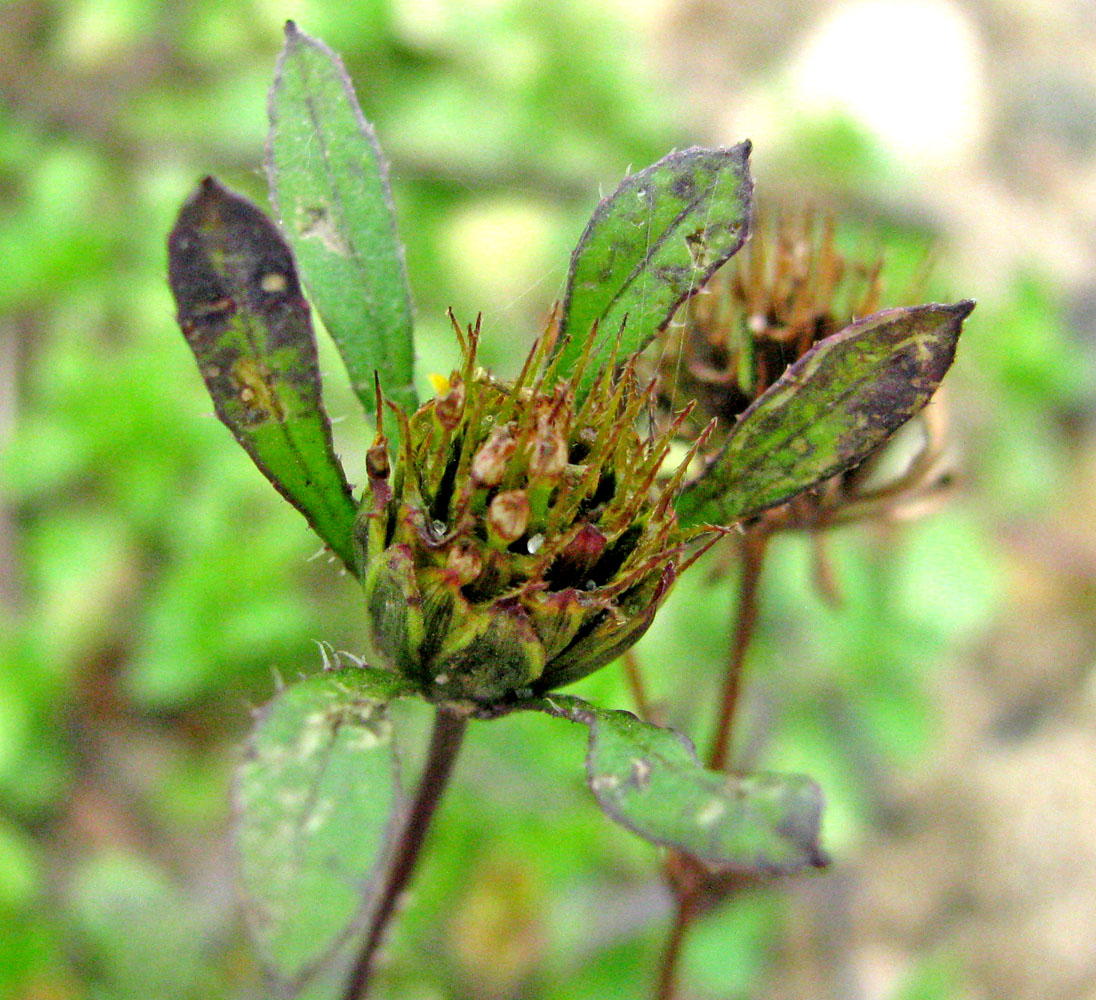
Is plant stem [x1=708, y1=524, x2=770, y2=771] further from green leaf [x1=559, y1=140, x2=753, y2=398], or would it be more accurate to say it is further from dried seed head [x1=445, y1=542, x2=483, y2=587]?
dried seed head [x1=445, y1=542, x2=483, y2=587]

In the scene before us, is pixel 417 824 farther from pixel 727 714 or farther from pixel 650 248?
pixel 650 248

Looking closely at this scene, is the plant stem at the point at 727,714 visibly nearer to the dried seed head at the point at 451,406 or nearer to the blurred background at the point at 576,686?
the dried seed head at the point at 451,406

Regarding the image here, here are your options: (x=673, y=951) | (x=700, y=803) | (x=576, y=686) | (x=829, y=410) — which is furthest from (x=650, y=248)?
(x=576, y=686)

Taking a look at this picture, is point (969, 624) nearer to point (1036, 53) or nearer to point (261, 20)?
point (261, 20)

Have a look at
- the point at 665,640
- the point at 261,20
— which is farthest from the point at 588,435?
the point at 261,20

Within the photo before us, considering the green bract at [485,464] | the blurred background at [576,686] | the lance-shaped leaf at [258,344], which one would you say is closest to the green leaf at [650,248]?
the green bract at [485,464]

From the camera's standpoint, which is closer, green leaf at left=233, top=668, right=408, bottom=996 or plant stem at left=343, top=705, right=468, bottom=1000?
green leaf at left=233, top=668, right=408, bottom=996

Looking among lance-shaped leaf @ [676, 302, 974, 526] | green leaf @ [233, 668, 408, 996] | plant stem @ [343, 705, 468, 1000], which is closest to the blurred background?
plant stem @ [343, 705, 468, 1000]
